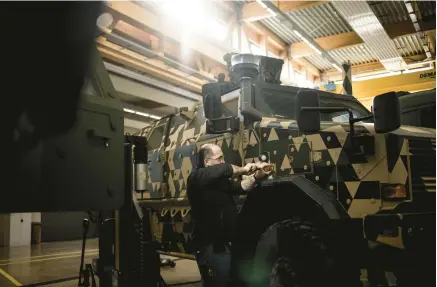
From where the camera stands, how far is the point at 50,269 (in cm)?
698

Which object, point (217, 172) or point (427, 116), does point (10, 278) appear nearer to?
point (217, 172)

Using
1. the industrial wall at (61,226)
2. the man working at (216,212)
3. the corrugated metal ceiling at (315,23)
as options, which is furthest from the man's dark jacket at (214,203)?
the industrial wall at (61,226)

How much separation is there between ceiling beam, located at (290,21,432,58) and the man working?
4.58 m

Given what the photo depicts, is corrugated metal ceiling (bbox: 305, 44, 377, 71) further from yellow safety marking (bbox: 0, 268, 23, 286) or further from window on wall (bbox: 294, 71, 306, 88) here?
yellow safety marking (bbox: 0, 268, 23, 286)

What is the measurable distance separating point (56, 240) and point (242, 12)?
8.82 metres

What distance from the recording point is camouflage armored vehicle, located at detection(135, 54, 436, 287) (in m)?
3.05

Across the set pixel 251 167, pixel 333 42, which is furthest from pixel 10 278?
pixel 333 42

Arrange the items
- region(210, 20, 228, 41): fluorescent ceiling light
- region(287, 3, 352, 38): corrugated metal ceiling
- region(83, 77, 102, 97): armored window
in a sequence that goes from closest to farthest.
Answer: region(83, 77, 102, 97): armored window
region(210, 20, 228, 41): fluorescent ceiling light
region(287, 3, 352, 38): corrugated metal ceiling

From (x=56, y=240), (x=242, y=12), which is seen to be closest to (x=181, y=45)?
(x=242, y=12)

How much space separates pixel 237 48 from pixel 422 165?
4.18 metres

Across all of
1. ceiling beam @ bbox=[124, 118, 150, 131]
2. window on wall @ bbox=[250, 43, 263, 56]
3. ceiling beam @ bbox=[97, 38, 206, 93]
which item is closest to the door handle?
ceiling beam @ bbox=[97, 38, 206, 93]

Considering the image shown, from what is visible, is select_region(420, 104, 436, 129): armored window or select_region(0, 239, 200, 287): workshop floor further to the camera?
select_region(0, 239, 200, 287): workshop floor

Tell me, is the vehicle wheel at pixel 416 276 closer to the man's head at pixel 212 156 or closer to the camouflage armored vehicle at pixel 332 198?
the camouflage armored vehicle at pixel 332 198

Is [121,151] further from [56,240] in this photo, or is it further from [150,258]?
[56,240]
